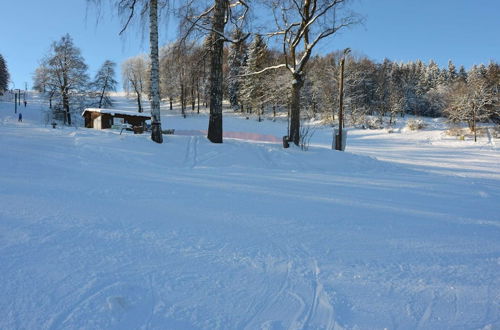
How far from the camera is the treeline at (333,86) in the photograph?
1137 centimetres

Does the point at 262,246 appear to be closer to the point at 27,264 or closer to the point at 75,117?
the point at 27,264

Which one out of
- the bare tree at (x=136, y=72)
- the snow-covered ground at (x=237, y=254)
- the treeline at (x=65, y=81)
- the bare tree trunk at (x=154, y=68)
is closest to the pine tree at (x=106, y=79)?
the treeline at (x=65, y=81)

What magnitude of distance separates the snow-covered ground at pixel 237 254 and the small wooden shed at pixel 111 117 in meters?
22.6

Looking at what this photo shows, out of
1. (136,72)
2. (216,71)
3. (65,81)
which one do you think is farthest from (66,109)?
(216,71)

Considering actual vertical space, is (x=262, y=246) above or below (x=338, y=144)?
below

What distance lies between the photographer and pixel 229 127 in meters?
35.3

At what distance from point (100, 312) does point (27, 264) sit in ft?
3.14

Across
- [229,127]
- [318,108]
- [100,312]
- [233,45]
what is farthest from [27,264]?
[318,108]

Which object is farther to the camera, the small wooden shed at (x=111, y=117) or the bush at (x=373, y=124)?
the bush at (x=373, y=124)

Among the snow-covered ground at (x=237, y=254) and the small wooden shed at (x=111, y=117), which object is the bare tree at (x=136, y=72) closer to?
the small wooden shed at (x=111, y=117)

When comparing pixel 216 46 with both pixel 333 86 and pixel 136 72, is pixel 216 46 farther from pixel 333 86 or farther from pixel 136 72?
pixel 136 72

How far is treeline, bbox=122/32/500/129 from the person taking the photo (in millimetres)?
11367

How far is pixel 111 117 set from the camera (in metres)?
26.7

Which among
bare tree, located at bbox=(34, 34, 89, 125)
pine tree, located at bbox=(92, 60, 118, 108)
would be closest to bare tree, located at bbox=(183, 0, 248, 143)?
bare tree, located at bbox=(34, 34, 89, 125)
